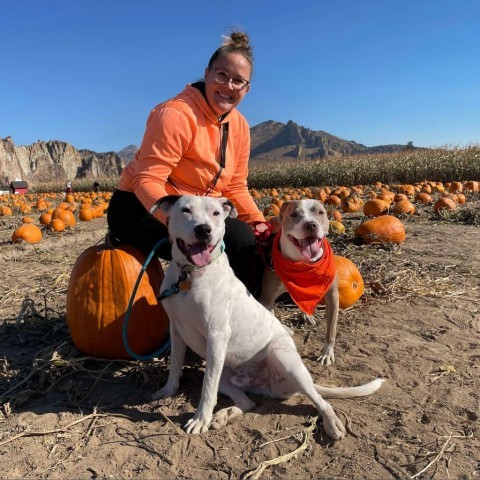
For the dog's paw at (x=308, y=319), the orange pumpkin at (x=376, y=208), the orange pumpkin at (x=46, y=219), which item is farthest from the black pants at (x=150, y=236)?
the orange pumpkin at (x=46, y=219)

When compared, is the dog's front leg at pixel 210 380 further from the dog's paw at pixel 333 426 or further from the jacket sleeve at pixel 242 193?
the jacket sleeve at pixel 242 193

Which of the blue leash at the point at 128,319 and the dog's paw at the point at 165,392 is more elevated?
the blue leash at the point at 128,319

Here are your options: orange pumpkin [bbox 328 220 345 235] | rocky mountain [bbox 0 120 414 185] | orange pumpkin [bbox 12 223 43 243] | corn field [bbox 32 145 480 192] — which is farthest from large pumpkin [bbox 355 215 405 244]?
rocky mountain [bbox 0 120 414 185]

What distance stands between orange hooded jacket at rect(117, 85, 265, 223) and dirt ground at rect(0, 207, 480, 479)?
56.1 inches

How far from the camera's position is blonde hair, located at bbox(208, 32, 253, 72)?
3.60 meters

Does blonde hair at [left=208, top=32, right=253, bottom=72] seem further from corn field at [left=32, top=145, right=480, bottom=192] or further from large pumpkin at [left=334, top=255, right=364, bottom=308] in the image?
corn field at [left=32, top=145, right=480, bottom=192]

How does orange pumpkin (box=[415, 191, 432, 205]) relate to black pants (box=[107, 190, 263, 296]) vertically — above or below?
above

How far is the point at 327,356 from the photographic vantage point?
3.57 meters

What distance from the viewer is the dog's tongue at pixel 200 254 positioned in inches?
106

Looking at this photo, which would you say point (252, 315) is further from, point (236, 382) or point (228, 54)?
point (228, 54)

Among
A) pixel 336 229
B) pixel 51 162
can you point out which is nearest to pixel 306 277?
pixel 336 229

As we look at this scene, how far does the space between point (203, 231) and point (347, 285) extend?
2455 mm

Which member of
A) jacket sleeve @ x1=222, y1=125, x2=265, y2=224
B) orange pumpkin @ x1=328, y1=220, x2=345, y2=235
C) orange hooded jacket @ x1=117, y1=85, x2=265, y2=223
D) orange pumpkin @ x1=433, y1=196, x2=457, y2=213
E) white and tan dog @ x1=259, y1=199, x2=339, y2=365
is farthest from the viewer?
orange pumpkin @ x1=433, y1=196, x2=457, y2=213

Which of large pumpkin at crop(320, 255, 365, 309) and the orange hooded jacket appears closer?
the orange hooded jacket
